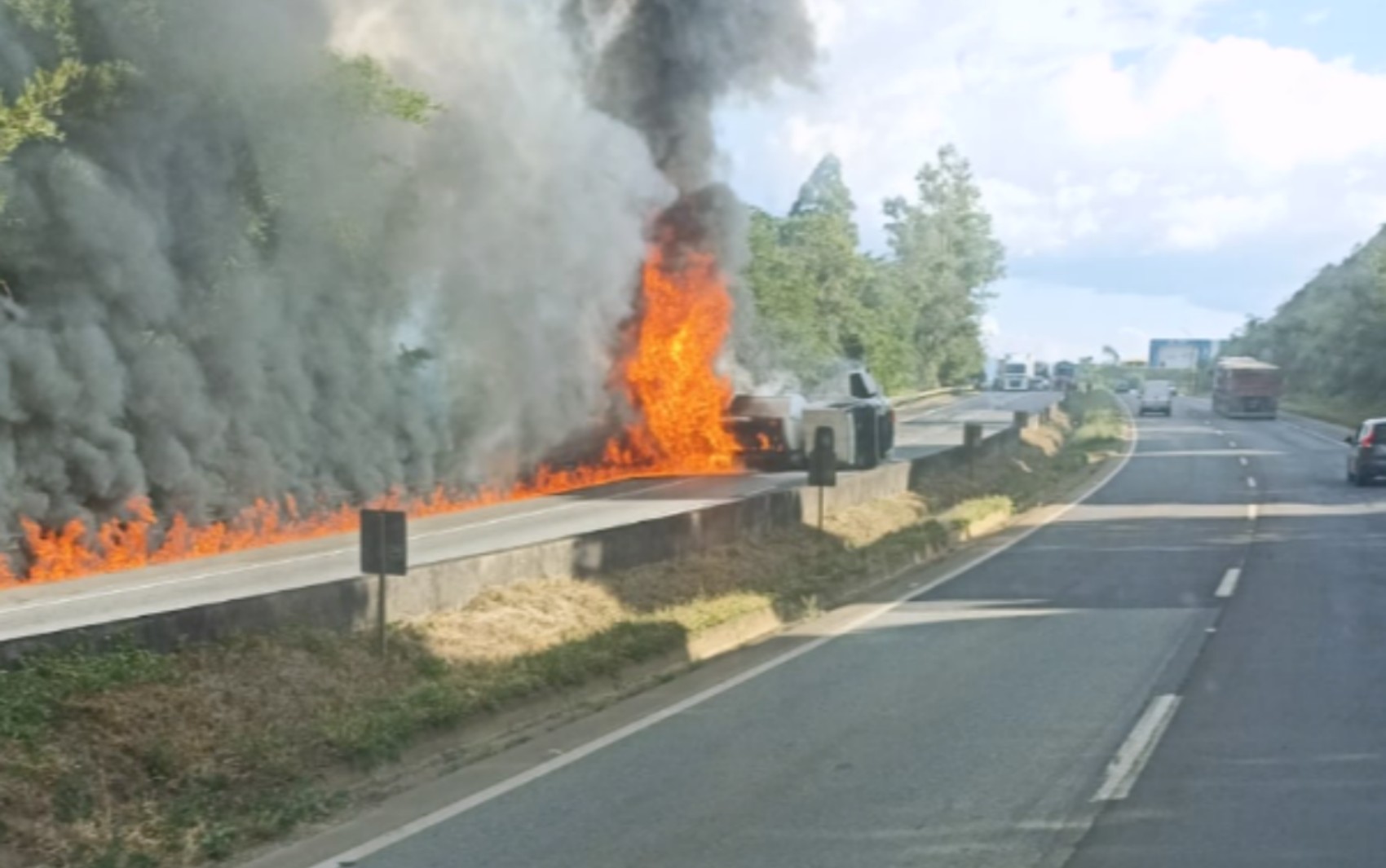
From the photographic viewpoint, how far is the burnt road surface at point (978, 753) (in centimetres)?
739

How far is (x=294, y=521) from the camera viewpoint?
29.1 m

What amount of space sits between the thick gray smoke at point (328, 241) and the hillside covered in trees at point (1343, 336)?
151 feet

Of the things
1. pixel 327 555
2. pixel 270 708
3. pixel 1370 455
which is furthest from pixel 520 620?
pixel 1370 455

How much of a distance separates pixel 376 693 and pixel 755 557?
8.17 metres

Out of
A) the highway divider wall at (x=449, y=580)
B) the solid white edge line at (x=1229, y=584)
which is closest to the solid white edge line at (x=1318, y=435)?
the solid white edge line at (x=1229, y=584)

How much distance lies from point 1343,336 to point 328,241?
2288 inches

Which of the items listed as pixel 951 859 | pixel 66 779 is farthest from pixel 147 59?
pixel 951 859

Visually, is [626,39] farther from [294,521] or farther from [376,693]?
[376,693]

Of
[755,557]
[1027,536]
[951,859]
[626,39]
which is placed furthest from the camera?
[626,39]

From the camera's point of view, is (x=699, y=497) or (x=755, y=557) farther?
(x=699, y=497)

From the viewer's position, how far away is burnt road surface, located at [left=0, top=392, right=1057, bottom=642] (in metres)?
18.3

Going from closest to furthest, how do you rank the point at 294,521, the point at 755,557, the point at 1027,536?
the point at 755,557
the point at 1027,536
the point at 294,521

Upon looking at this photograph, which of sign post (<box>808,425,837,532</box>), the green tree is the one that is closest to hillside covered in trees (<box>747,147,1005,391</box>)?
the green tree

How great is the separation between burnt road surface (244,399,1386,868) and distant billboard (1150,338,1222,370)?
126162 mm
